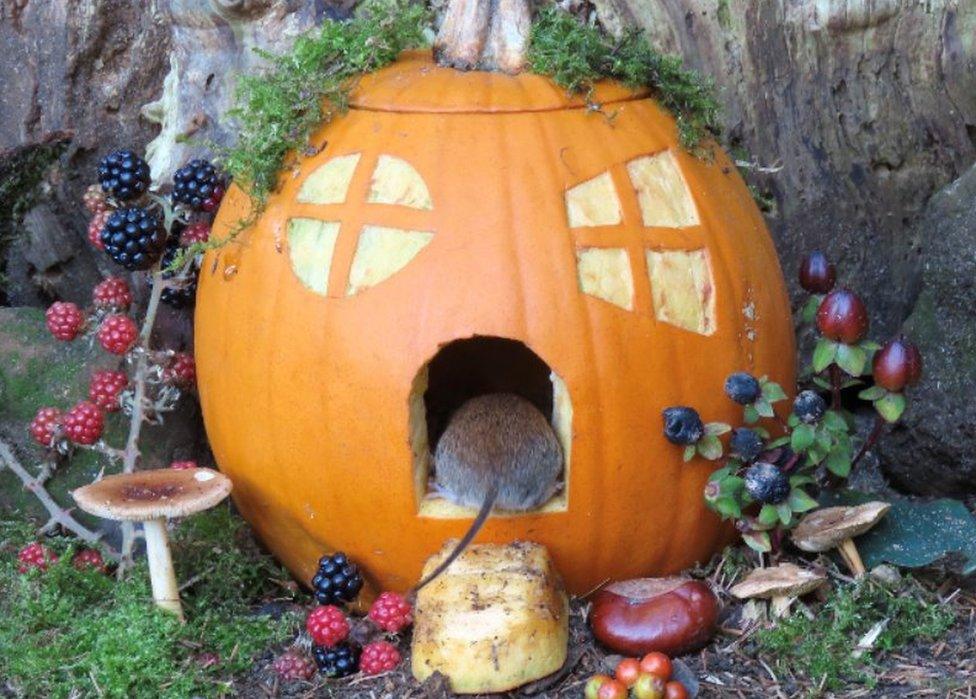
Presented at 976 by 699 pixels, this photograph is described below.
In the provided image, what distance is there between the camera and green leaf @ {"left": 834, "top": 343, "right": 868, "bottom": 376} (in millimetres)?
2791

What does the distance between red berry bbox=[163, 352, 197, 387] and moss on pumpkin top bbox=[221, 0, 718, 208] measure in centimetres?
64

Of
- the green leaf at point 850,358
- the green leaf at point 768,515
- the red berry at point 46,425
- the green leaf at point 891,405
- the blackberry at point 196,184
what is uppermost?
the blackberry at point 196,184

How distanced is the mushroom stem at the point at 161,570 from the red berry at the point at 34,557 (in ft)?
1.15

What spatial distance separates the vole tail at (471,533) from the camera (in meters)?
2.58

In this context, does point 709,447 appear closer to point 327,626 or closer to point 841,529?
point 841,529

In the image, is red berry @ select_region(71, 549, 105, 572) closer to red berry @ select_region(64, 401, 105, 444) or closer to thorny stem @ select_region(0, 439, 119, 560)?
thorny stem @ select_region(0, 439, 119, 560)

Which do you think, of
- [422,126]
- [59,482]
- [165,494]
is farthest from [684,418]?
[59,482]

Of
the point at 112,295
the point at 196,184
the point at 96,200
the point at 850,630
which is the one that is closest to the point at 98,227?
the point at 96,200

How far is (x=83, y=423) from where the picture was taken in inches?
123

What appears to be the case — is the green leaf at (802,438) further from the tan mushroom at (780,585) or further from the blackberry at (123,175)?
the blackberry at (123,175)

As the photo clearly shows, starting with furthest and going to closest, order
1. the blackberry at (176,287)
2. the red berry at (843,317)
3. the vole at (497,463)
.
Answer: the blackberry at (176,287), the red berry at (843,317), the vole at (497,463)

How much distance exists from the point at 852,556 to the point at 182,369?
69.4 inches

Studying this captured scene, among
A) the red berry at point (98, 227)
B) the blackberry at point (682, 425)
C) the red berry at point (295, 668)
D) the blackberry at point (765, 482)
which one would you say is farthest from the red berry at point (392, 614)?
the red berry at point (98, 227)

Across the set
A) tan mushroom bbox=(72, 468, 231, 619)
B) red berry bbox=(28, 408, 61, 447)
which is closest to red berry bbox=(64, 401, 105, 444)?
red berry bbox=(28, 408, 61, 447)
